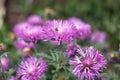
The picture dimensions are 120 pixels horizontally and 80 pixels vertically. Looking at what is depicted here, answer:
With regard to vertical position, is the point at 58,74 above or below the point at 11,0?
below

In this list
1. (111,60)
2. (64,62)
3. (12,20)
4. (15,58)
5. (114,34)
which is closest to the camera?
(64,62)

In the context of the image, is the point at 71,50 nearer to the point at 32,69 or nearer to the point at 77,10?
the point at 32,69

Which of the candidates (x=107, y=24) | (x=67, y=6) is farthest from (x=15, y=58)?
(x=67, y=6)

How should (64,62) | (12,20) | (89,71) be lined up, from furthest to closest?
1. (12,20)
2. (64,62)
3. (89,71)

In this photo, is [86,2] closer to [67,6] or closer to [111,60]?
[67,6]

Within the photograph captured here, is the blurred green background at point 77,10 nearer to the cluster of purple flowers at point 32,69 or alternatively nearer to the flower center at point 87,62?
the cluster of purple flowers at point 32,69

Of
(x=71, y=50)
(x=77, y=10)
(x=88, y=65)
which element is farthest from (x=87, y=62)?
(x=77, y=10)

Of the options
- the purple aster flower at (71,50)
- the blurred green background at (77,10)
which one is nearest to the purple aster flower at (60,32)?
the purple aster flower at (71,50)
